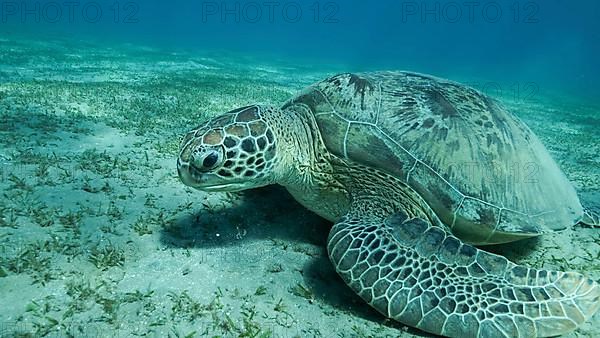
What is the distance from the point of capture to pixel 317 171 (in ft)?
10.8

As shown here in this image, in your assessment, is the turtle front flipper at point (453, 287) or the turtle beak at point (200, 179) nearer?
the turtle front flipper at point (453, 287)

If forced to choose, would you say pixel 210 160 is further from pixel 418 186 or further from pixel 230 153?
pixel 418 186

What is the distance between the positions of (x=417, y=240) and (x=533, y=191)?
145 cm

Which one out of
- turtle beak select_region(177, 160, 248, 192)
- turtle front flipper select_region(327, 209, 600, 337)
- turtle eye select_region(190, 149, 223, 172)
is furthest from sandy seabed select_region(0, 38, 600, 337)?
turtle eye select_region(190, 149, 223, 172)

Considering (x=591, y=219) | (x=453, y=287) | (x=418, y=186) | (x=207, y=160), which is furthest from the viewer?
(x=591, y=219)

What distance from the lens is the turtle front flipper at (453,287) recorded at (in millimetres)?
2162

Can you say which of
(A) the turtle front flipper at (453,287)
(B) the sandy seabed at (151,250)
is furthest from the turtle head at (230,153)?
(A) the turtle front flipper at (453,287)

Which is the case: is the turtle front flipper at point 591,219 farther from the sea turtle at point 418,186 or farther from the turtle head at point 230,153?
the turtle head at point 230,153

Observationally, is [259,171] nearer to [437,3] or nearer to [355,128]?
[355,128]

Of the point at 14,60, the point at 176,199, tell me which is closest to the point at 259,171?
the point at 176,199

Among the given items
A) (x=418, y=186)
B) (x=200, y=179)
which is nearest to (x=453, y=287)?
(x=418, y=186)

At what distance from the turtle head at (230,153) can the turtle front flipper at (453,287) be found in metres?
0.86

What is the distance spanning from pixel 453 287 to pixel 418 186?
945mm

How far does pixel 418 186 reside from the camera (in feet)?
9.94
